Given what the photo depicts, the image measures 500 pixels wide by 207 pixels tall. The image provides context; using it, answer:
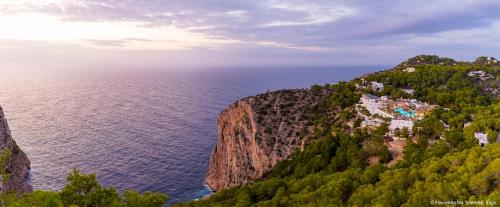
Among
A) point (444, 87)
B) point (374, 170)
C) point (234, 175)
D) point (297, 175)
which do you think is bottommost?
point (234, 175)

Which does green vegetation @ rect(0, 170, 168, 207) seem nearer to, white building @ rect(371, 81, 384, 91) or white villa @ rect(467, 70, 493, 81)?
white building @ rect(371, 81, 384, 91)

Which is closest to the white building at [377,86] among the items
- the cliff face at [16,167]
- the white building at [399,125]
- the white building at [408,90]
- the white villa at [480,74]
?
the white building at [408,90]

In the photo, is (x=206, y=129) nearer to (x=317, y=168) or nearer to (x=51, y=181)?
(x=51, y=181)

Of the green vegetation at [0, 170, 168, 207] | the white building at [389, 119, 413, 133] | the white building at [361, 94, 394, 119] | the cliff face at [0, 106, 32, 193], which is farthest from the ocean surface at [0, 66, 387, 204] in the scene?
the green vegetation at [0, 170, 168, 207]

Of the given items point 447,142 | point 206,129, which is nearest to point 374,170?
point 447,142

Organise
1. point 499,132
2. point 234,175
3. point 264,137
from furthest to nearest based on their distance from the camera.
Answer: point 234,175 → point 264,137 → point 499,132

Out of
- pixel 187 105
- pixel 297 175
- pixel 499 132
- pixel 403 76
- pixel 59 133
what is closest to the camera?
pixel 499 132

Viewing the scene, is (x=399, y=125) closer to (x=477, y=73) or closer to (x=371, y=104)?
(x=371, y=104)
